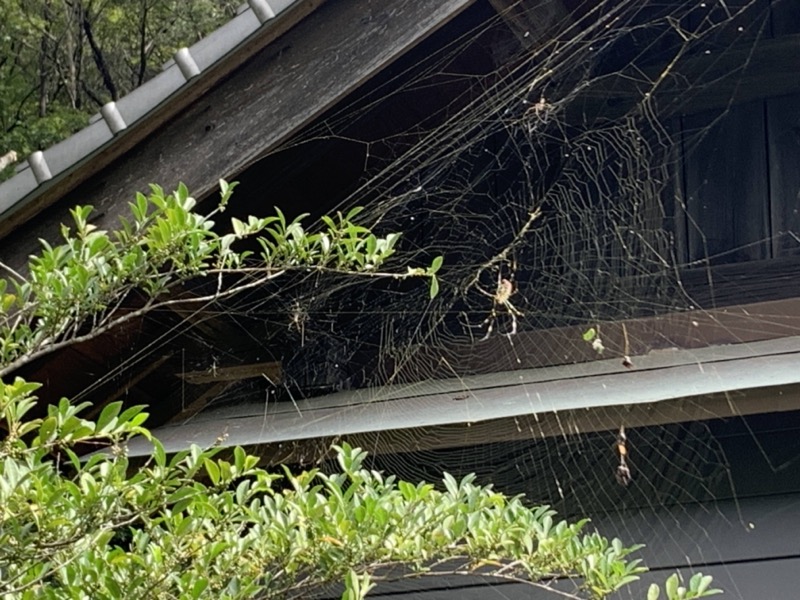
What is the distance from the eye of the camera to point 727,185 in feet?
7.18

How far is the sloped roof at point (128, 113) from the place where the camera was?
1.55 meters

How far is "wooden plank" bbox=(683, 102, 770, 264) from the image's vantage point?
2131 millimetres

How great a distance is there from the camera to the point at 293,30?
1640mm

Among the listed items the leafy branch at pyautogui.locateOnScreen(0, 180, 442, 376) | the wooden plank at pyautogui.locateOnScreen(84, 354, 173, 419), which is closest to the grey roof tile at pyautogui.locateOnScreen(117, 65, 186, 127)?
the leafy branch at pyautogui.locateOnScreen(0, 180, 442, 376)

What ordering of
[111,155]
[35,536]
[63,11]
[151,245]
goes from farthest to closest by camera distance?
[63,11]
[111,155]
[151,245]
[35,536]

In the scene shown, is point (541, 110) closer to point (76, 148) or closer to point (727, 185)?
point (727, 185)

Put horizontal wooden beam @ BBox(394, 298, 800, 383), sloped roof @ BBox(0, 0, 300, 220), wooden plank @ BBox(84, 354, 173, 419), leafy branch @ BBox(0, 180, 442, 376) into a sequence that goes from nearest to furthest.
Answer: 1. leafy branch @ BBox(0, 180, 442, 376)
2. sloped roof @ BBox(0, 0, 300, 220)
3. horizontal wooden beam @ BBox(394, 298, 800, 383)
4. wooden plank @ BBox(84, 354, 173, 419)

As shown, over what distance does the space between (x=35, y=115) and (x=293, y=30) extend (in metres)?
10.2

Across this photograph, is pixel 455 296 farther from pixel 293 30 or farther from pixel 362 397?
pixel 293 30

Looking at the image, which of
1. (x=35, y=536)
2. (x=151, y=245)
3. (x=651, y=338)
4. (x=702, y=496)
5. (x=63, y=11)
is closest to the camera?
(x=35, y=536)

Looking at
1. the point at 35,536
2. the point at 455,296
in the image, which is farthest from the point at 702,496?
the point at 35,536

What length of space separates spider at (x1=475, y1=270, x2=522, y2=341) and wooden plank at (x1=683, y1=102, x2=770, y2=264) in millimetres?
548

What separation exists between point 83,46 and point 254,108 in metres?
10.5

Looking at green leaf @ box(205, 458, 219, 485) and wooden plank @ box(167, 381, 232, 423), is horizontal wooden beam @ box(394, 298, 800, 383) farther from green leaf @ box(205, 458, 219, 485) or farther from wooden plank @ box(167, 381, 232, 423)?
green leaf @ box(205, 458, 219, 485)
